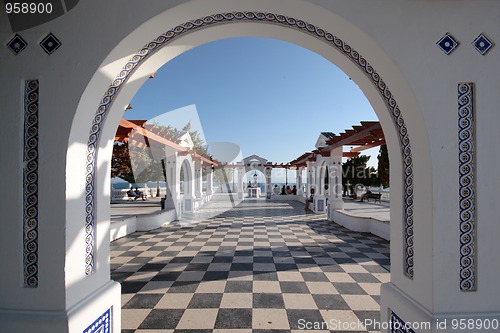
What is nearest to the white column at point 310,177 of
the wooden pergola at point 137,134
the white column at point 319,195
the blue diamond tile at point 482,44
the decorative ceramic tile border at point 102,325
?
the white column at point 319,195

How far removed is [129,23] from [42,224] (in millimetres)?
1632

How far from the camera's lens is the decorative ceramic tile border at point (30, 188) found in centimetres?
201

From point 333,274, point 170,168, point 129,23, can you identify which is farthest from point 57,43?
point 170,168

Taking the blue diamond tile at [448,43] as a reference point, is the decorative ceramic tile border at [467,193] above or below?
below

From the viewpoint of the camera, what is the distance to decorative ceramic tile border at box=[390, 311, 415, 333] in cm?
209

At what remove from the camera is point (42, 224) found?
78.5 inches

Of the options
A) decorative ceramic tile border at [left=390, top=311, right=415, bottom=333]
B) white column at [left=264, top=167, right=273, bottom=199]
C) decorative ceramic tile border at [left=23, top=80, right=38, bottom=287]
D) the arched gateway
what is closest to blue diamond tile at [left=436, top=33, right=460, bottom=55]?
the arched gateway

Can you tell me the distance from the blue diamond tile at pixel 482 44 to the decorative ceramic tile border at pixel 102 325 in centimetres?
364

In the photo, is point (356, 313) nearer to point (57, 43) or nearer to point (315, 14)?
point (315, 14)

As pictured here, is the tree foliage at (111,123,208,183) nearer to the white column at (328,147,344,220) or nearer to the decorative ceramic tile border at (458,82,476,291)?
the white column at (328,147,344,220)

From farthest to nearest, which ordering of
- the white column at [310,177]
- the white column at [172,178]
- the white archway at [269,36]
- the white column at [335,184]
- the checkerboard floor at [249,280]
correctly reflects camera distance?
the white column at [310,177]
the white column at [335,184]
the white column at [172,178]
the checkerboard floor at [249,280]
the white archway at [269,36]

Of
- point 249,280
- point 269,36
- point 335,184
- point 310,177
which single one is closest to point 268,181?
point 310,177

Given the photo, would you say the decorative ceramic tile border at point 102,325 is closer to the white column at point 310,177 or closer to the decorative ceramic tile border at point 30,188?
the decorative ceramic tile border at point 30,188

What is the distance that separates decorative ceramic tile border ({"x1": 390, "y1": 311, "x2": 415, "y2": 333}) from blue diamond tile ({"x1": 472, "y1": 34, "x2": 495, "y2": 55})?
7.07ft
